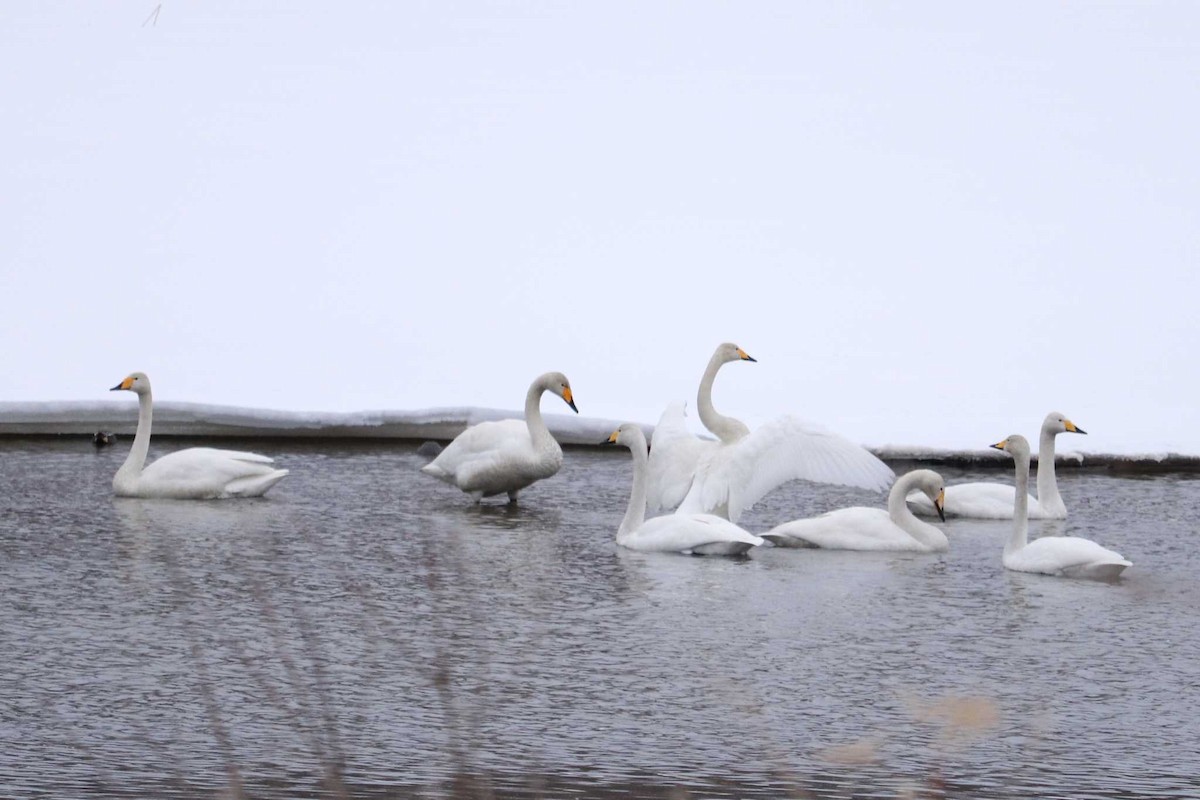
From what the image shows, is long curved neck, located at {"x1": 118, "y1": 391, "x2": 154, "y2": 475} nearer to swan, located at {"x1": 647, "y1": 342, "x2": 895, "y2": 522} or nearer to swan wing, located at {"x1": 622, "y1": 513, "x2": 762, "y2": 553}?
swan, located at {"x1": 647, "y1": 342, "x2": 895, "y2": 522}

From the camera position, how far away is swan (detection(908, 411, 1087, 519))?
11.6 metres

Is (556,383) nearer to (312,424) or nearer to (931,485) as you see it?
(931,485)

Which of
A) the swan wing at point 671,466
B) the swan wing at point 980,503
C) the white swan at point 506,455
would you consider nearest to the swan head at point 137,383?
the white swan at point 506,455

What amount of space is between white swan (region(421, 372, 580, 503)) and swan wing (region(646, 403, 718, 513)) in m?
0.65

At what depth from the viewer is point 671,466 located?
11.2 metres

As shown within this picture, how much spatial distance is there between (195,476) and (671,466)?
308cm

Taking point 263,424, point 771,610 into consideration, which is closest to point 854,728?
point 771,610

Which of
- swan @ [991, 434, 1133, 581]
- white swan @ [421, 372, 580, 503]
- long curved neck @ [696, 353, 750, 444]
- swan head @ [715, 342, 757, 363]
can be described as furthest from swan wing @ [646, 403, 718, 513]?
swan @ [991, 434, 1133, 581]

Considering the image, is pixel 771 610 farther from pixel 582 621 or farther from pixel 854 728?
pixel 854 728

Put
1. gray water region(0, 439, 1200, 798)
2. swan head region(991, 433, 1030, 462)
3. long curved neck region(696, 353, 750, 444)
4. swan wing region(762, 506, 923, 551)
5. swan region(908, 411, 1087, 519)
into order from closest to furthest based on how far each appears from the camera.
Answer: gray water region(0, 439, 1200, 798), swan wing region(762, 506, 923, 551), swan head region(991, 433, 1030, 462), long curved neck region(696, 353, 750, 444), swan region(908, 411, 1087, 519)

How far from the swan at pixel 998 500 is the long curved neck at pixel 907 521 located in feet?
4.03

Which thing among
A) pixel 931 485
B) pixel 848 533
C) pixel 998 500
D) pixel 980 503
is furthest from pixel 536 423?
pixel 998 500

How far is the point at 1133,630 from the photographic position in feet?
25.8

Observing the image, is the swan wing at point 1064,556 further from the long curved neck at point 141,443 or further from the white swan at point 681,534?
the long curved neck at point 141,443
